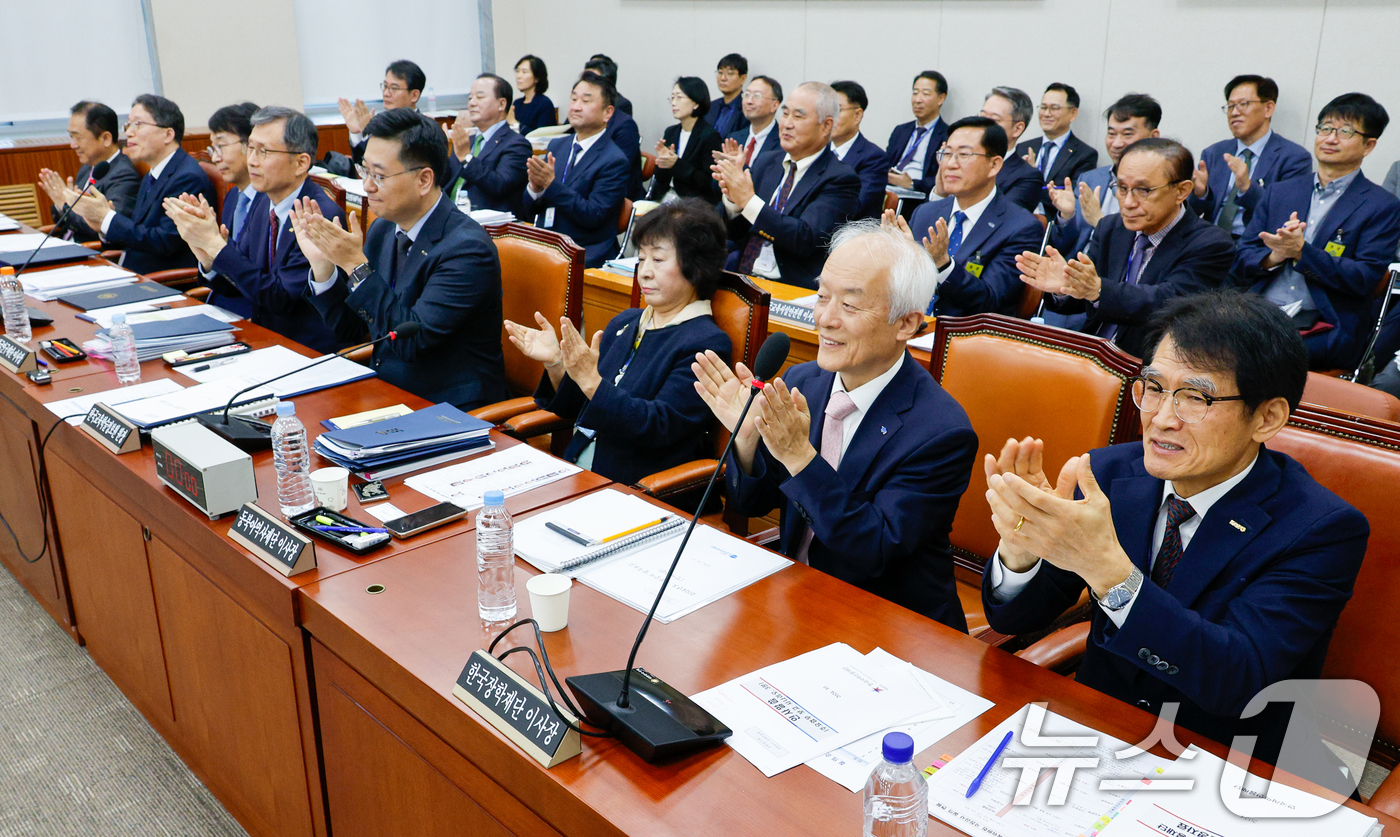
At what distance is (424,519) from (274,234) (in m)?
2.01

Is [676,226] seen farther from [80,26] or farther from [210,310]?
[80,26]

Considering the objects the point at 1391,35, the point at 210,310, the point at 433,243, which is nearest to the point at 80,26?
the point at 210,310

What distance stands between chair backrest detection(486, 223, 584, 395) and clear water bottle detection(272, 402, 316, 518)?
103 cm

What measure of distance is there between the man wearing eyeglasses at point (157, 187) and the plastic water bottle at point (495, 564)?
132 inches

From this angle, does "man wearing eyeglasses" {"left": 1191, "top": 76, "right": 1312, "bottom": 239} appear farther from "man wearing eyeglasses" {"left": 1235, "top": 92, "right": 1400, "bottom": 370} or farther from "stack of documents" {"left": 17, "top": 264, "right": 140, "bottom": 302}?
"stack of documents" {"left": 17, "top": 264, "right": 140, "bottom": 302}

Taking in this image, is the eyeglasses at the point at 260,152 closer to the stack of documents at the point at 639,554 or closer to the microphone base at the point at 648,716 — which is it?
the stack of documents at the point at 639,554

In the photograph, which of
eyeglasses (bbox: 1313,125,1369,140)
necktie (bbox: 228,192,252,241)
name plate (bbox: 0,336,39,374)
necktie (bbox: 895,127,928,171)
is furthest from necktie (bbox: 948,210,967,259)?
necktie (bbox: 895,127,928,171)

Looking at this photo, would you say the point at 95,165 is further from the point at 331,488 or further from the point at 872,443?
the point at 872,443

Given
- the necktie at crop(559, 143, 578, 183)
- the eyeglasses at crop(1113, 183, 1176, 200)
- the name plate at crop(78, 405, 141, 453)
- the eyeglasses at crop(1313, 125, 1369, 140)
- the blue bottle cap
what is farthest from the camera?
the necktie at crop(559, 143, 578, 183)

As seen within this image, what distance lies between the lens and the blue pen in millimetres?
1092

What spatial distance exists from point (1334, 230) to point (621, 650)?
3756mm

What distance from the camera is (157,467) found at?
6.11 ft

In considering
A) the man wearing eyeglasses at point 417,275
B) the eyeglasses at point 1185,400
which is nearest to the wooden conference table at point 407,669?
the eyeglasses at point 1185,400

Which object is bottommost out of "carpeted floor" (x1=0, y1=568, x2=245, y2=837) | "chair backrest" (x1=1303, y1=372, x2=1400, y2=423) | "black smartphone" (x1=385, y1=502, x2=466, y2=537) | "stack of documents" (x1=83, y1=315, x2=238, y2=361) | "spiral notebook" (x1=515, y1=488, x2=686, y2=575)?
"carpeted floor" (x1=0, y1=568, x2=245, y2=837)
